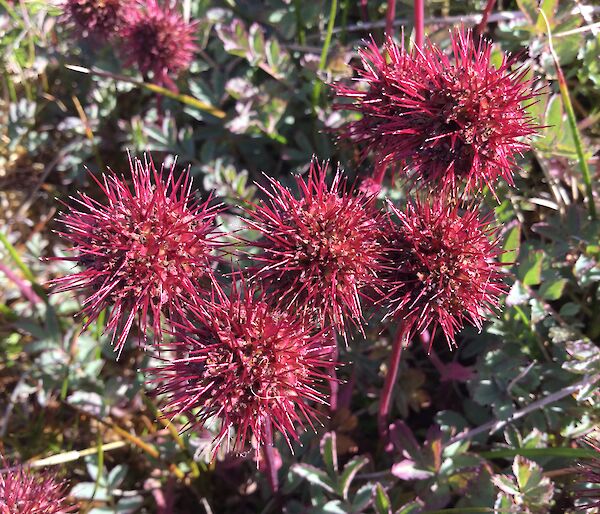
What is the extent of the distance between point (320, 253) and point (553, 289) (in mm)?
1259

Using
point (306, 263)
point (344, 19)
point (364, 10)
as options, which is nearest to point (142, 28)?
point (344, 19)

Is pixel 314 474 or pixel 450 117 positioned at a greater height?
pixel 450 117

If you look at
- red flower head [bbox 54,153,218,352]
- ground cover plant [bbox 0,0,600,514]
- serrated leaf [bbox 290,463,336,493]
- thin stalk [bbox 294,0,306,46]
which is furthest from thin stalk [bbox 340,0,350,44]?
serrated leaf [bbox 290,463,336,493]

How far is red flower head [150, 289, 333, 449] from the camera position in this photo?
1664mm

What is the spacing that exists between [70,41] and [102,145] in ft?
2.17

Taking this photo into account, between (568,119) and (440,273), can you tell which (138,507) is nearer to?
(440,273)

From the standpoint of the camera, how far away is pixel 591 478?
1932 mm

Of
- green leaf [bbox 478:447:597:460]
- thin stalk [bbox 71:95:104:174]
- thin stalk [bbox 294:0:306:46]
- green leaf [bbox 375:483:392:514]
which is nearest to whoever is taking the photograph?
green leaf [bbox 478:447:597:460]

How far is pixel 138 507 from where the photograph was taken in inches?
106

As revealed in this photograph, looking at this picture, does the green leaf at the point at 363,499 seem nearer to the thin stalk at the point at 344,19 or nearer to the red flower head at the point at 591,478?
the red flower head at the point at 591,478

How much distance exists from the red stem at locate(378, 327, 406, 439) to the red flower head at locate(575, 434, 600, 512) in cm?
70

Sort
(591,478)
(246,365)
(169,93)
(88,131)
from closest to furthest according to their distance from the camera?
(246,365)
(591,478)
(169,93)
(88,131)

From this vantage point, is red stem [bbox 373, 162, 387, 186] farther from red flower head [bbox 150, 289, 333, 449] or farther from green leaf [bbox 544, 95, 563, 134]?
green leaf [bbox 544, 95, 563, 134]

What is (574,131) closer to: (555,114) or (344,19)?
(555,114)
